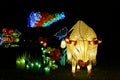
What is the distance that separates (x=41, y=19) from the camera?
93.5 ft

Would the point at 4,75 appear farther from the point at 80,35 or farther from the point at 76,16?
the point at 76,16

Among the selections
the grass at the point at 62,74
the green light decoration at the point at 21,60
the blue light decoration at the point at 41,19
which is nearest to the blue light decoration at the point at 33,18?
the blue light decoration at the point at 41,19

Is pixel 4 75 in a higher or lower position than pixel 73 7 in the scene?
lower

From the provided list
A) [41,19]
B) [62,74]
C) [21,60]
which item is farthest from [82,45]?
[41,19]

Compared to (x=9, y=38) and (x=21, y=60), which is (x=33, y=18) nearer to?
(x=9, y=38)

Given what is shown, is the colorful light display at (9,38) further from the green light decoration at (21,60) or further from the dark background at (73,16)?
the green light decoration at (21,60)

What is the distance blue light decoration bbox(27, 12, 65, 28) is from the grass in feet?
26.0

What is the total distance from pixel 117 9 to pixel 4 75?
50.2 feet

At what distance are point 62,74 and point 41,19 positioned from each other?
10000 millimetres

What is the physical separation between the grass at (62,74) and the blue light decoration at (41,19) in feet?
26.0

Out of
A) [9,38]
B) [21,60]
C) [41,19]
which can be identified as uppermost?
[41,19]

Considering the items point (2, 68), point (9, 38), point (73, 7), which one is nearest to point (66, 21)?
point (73, 7)

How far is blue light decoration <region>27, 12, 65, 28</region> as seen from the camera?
28375 mm

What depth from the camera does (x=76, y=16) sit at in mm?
31250
